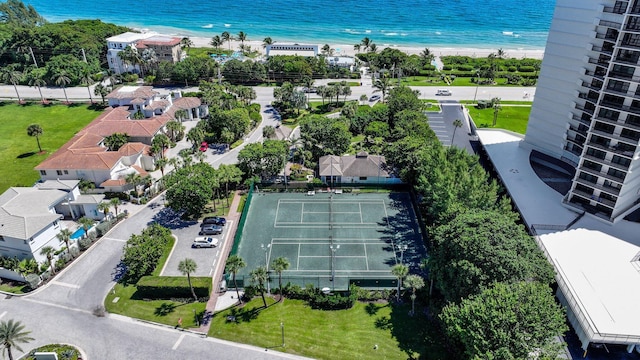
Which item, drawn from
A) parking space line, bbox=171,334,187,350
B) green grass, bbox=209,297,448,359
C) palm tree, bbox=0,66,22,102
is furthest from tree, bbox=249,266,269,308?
palm tree, bbox=0,66,22,102

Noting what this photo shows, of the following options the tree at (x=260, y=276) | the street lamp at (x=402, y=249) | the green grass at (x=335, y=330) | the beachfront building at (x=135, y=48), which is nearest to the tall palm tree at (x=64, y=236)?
the green grass at (x=335, y=330)

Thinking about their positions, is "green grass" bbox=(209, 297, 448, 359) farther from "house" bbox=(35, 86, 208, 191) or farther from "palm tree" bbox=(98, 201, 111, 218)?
"house" bbox=(35, 86, 208, 191)

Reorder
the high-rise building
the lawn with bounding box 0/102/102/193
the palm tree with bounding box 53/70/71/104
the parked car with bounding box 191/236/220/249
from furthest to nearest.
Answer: the palm tree with bounding box 53/70/71/104, the lawn with bounding box 0/102/102/193, the parked car with bounding box 191/236/220/249, the high-rise building

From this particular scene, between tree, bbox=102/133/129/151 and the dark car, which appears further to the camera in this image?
tree, bbox=102/133/129/151

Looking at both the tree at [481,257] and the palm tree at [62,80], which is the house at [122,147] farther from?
the tree at [481,257]

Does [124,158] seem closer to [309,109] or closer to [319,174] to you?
[319,174]

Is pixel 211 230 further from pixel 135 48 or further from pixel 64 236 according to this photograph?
pixel 135 48

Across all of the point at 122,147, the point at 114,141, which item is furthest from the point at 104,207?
the point at 114,141
